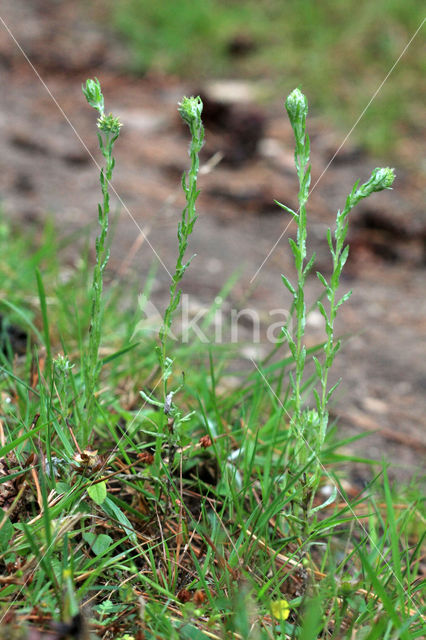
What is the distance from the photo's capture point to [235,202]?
376 cm

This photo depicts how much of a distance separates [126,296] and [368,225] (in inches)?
64.0

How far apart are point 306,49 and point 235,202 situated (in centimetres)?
185

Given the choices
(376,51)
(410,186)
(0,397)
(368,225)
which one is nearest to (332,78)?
(376,51)

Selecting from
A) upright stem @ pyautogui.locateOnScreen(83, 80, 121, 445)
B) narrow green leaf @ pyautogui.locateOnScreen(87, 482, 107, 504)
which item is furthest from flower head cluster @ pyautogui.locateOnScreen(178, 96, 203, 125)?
narrow green leaf @ pyautogui.locateOnScreen(87, 482, 107, 504)

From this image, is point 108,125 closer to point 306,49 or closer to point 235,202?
point 235,202

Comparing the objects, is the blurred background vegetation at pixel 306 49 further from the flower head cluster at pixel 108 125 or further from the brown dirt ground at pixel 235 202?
the flower head cluster at pixel 108 125

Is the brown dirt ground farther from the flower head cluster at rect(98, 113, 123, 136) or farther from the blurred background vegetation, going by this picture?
the flower head cluster at rect(98, 113, 123, 136)

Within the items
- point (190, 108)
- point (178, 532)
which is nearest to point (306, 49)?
point (190, 108)

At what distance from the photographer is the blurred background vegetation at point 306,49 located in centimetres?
437

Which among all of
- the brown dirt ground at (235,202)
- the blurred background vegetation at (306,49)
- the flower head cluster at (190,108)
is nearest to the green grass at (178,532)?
the flower head cluster at (190,108)

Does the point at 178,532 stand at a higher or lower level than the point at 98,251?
lower

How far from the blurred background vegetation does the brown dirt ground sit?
0.66 feet

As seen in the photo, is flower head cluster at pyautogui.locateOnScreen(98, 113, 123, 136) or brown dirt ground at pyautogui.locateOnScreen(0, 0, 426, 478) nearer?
flower head cluster at pyautogui.locateOnScreen(98, 113, 123, 136)

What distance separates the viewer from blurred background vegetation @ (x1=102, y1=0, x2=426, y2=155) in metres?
4.37
